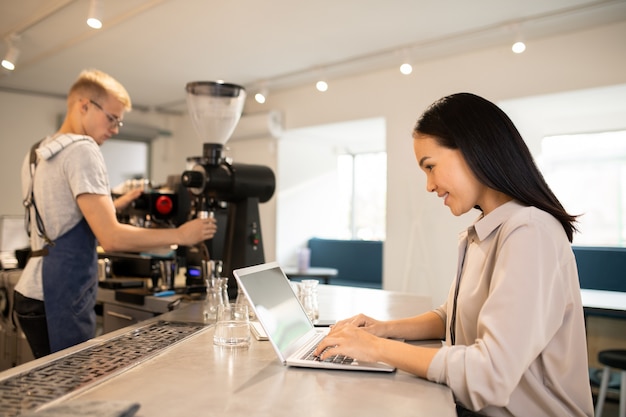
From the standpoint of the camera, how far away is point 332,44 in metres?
4.11

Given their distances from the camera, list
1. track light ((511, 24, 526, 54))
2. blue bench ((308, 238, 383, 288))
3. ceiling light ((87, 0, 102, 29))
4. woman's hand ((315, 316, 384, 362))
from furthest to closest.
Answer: blue bench ((308, 238, 383, 288))
track light ((511, 24, 526, 54))
ceiling light ((87, 0, 102, 29))
woman's hand ((315, 316, 384, 362))

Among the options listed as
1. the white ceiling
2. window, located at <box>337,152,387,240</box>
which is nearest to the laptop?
the white ceiling

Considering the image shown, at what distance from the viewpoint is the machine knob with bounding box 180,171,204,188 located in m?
2.09

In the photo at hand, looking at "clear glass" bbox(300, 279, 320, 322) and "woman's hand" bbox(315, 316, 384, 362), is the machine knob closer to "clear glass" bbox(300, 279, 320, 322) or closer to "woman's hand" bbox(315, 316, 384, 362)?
"clear glass" bbox(300, 279, 320, 322)

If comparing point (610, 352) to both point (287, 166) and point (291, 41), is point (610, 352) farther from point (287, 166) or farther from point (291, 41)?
point (287, 166)

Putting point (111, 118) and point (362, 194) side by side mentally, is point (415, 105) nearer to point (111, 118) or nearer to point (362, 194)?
point (362, 194)

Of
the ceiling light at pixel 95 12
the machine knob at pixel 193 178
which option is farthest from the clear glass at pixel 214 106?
the ceiling light at pixel 95 12

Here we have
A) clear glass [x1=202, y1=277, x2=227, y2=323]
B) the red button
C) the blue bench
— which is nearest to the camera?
clear glass [x1=202, y1=277, x2=227, y2=323]

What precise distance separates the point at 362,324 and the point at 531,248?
55cm

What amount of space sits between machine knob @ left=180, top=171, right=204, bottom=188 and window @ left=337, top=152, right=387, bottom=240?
442cm

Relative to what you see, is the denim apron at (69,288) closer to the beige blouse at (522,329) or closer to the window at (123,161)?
the beige blouse at (522,329)

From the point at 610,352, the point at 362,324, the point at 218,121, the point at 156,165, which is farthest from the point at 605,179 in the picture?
the point at 156,165

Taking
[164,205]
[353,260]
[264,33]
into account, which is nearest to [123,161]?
[353,260]

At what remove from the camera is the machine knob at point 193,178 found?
2.09 metres
